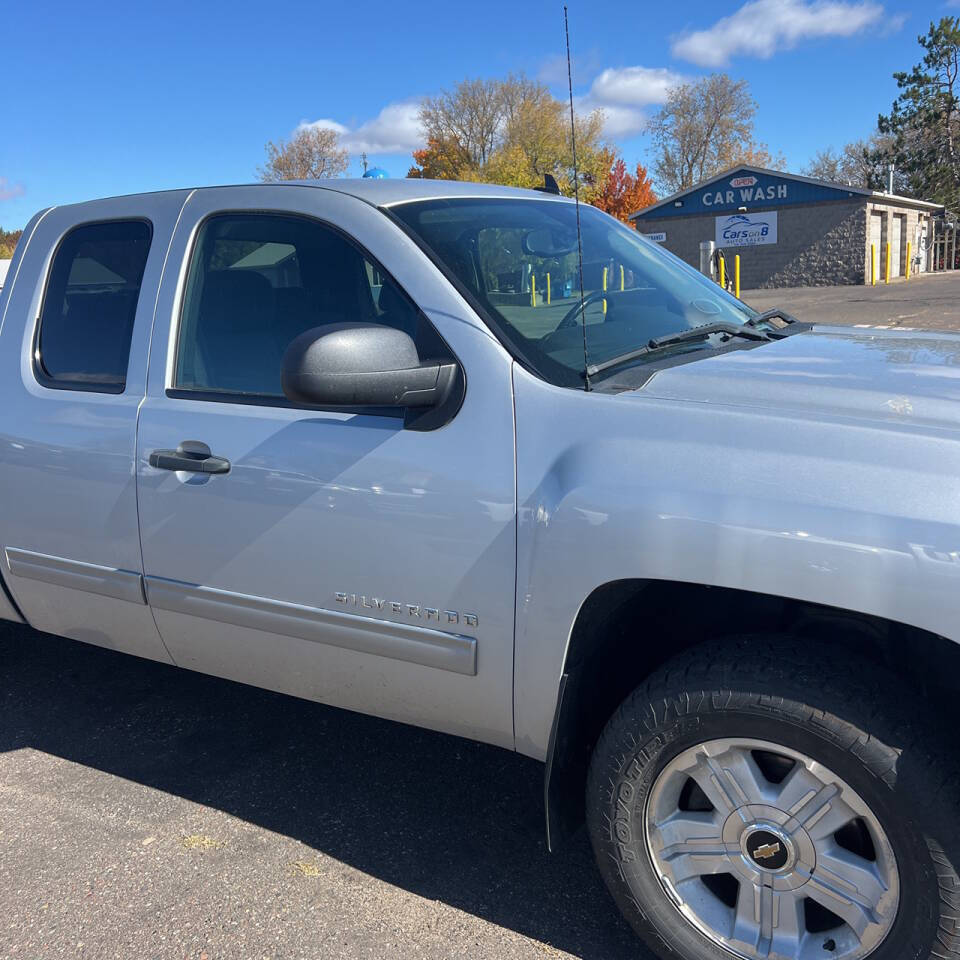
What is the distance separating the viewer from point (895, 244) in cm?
3678

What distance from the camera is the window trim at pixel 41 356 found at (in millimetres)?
2877

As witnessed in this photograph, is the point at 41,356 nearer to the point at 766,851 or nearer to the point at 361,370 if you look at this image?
the point at 361,370

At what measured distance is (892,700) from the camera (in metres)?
1.85

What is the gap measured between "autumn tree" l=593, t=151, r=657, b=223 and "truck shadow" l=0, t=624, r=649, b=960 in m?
60.8

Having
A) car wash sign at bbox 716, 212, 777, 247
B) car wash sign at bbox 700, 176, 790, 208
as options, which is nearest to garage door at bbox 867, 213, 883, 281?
car wash sign at bbox 700, 176, 790, 208

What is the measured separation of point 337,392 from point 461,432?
1.00ft

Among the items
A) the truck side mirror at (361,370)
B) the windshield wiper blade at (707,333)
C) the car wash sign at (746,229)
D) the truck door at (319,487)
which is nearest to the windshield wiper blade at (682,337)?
the windshield wiper blade at (707,333)

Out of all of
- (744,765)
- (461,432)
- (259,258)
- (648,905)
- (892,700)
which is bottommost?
(648,905)

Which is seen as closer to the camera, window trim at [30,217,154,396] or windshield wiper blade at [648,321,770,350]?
windshield wiper blade at [648,321,770,350]

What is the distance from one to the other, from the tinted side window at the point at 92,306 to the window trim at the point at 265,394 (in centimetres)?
19

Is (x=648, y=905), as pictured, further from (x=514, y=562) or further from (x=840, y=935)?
(x=514, y=562)

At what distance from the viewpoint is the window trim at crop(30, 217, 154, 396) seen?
9.44 ft

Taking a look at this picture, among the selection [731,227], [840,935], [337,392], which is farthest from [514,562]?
[731,227]

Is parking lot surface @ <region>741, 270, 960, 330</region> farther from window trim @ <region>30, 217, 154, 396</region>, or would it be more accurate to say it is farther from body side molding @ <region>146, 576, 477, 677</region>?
body side molding @ <region>146, 576, 477, 677</region>
